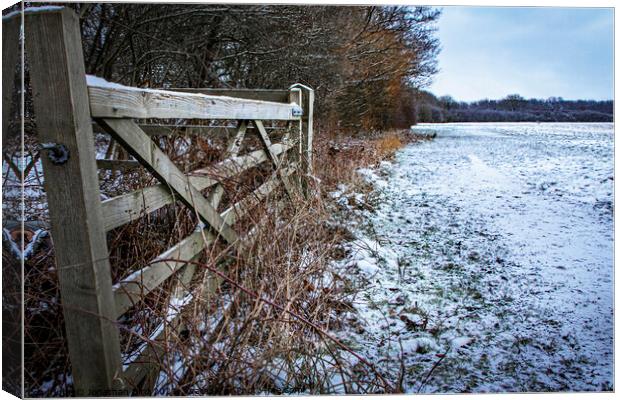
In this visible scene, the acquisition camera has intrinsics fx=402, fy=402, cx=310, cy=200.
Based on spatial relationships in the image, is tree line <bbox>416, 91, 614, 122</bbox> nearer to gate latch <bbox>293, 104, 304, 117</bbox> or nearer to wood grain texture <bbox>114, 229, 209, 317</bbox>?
gate latch <bbox>293, 104, 304, 117</bbox>

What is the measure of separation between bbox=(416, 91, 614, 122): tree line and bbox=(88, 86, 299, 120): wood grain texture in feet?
5.43

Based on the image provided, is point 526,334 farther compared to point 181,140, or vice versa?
point 181,140

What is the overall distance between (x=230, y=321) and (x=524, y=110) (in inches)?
96.2

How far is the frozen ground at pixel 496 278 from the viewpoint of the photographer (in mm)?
1914

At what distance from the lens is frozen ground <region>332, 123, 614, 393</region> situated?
6.28 feet

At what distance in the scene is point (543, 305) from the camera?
2.42 metres

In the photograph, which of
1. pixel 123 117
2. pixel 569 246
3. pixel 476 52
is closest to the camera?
pixel 123 117

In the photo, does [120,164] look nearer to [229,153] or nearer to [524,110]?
[229,153]

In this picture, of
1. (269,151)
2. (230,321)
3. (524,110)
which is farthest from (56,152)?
(524,110)

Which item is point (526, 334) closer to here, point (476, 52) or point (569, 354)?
point (569, 354)

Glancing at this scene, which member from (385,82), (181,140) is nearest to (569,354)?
(181,140)

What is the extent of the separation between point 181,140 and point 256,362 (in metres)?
1.94

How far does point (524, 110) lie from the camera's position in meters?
2.84

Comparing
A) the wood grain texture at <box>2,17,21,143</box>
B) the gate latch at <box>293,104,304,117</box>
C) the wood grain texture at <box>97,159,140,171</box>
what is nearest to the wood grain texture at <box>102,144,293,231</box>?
the wood grain texture at <box>2,17,21,143</box>
